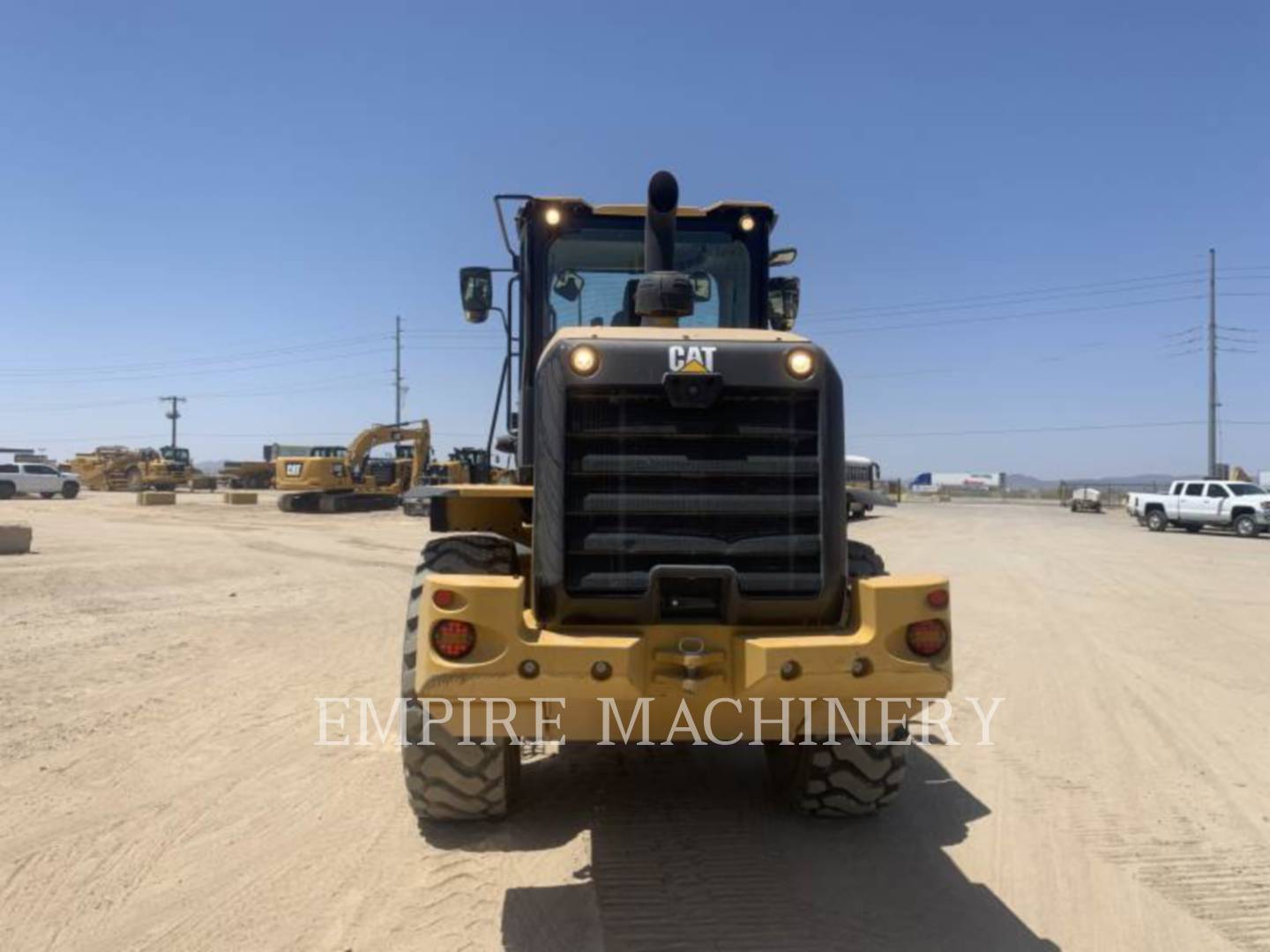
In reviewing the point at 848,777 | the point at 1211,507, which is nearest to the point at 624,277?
the point at 848,777

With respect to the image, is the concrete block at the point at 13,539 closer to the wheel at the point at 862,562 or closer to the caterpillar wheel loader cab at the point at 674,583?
the caterpillar wheel loader cab at the point at 674,583

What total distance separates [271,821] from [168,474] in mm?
52947

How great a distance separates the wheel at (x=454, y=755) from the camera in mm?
4012

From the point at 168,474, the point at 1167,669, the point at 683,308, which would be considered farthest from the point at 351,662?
the point at 168,474

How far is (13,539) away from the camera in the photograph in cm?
1641

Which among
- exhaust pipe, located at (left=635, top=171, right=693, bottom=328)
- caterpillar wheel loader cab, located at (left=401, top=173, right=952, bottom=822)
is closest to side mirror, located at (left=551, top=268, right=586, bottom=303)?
exhaust pipe, located at (left=635, top=171, right=693, bottom=328)

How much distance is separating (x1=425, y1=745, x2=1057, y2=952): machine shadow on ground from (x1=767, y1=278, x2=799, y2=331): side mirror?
8.53ft

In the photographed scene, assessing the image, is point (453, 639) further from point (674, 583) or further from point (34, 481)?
point (34, 481)

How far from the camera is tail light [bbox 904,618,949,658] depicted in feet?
11.8

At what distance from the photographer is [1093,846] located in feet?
14.3

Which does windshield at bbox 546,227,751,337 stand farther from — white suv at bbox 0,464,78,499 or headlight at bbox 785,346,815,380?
white suv at bbox 0,464,78,499

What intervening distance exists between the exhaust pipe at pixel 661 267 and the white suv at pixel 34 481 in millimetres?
47358

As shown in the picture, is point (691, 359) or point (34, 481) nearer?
point (691, 359)

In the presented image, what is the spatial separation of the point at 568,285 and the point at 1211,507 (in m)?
32.7
